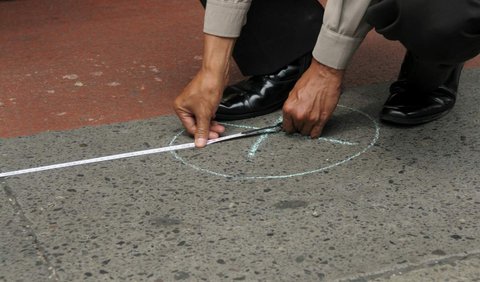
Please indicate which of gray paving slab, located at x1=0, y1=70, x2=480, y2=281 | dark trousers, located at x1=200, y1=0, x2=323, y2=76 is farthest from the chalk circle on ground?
dark trousers, located at x1=200, y1=0, x2=323, y2=76

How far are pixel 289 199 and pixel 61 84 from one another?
1.46 metres

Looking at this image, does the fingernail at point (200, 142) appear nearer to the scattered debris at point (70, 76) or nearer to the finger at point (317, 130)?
the finger at point (317, 130)

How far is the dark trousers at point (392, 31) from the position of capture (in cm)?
250

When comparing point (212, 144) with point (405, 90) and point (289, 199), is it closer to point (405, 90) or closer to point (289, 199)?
point (289, 199)

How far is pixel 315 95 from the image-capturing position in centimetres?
290

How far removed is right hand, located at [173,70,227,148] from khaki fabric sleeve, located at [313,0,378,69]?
36cm

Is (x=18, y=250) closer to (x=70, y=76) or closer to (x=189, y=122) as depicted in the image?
(x=189, y=122)

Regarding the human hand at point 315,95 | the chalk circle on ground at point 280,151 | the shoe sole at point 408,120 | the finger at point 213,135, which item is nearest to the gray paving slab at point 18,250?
the chalk circle on ground at point 280,151

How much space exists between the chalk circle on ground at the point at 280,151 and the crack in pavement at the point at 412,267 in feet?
2.00

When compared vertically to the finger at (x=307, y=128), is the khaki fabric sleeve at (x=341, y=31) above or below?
above

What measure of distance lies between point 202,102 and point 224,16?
0.31 m

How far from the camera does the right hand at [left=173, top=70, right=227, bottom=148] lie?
2932 millimetres

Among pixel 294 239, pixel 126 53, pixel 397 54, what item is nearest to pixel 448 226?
pixel 294 239

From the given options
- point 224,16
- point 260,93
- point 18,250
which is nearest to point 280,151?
point 260,93
